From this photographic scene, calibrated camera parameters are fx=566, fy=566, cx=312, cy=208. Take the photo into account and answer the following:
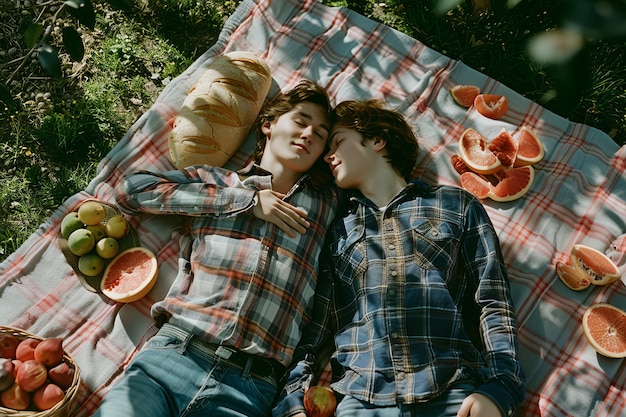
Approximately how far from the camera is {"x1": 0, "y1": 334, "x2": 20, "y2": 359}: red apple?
313cm

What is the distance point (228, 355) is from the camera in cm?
316

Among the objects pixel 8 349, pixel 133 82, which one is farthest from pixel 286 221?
pixel 133 82

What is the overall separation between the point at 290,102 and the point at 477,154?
4.56 feet

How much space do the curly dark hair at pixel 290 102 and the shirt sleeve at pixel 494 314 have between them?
1227 mm

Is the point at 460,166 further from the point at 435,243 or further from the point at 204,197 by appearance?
the point at 204,197

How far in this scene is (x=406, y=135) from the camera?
12.7 ft

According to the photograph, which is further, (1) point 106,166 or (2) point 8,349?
(1) point 106,166

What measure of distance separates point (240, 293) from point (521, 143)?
7.47ft

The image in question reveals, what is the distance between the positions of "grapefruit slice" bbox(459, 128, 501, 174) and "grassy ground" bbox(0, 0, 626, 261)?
0.74m

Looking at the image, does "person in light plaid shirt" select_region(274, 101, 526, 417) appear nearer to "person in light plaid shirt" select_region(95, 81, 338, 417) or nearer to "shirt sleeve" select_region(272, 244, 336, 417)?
"shirt sleeve" select_region(272, 244, 336, 417)

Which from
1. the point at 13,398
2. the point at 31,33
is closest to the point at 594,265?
the point at 31,33

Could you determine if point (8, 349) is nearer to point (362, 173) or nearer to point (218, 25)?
point (362, 173)

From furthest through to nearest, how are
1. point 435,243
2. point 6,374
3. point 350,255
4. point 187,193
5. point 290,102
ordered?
point 290,102
point 187,193
point 350,255
point 435,243
point 6,374

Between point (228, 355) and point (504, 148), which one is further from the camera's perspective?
point (504, 148)
